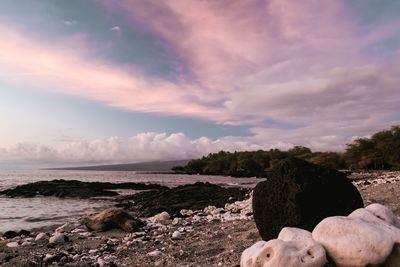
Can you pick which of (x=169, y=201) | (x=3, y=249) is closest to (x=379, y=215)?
(x=3, y=249)

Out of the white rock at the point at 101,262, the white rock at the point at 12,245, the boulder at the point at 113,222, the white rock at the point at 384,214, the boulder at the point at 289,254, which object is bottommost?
the white rock at the point at 12,245

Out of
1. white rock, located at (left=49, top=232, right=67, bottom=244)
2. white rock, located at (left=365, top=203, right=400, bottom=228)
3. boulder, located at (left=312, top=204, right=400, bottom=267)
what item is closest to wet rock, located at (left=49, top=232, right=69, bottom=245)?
white rock, located at (left=49, top=232, right=67, bottom=244)

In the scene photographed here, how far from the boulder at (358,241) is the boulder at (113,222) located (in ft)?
26.9

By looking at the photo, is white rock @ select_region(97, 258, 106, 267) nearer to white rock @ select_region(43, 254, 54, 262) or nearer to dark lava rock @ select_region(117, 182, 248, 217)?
white rock @ select_region(43, 254, 54, 262)

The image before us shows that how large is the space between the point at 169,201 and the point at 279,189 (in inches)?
754

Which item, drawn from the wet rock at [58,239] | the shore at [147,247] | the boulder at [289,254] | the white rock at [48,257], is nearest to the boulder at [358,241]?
the boulder at [289,254]

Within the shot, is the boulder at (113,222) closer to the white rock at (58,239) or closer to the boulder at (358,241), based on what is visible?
the white rock at (58,239)

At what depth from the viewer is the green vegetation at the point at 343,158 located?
77606mm

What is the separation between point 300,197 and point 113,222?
7.38m

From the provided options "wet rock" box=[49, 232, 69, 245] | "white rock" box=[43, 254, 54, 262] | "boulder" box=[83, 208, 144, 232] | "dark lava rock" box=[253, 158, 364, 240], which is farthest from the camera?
"boulder" box=[83, 208, 144, 232]

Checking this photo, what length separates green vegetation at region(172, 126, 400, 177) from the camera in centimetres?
7761

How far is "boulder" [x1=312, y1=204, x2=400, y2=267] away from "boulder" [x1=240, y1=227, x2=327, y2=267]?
232 mm

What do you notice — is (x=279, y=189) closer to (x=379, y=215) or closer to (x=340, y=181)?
(x=340, y=181)

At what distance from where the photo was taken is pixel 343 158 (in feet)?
308
